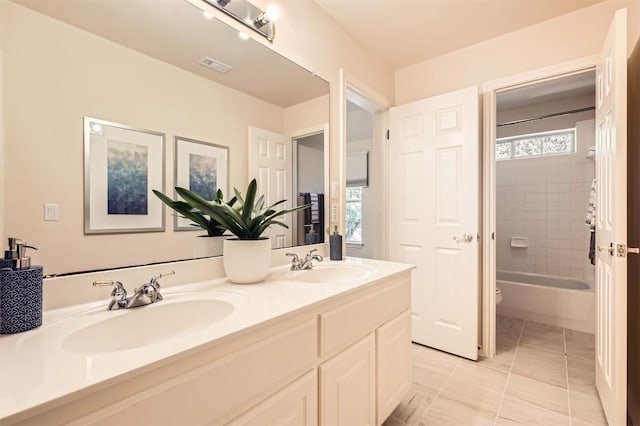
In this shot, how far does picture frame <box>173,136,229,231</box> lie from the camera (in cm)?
121

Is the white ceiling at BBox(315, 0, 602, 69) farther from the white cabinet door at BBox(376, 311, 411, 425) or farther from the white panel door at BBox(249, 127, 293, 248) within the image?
the white cabinet door at BBox(376, 311, 411, 425)

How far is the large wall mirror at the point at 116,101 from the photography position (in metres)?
0.86

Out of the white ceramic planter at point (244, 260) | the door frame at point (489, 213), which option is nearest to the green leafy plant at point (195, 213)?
the white ceramic planter at point (244, 260)

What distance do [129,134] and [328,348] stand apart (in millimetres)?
1048

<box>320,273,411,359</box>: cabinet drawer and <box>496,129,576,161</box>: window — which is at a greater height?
<box>496,129,576,161</box>: window

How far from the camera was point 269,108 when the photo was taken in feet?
5.32

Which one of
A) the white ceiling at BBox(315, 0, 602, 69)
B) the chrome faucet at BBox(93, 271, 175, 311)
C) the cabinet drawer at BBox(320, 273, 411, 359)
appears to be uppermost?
the white ceiling at BBox(315, 0, 602, 69)

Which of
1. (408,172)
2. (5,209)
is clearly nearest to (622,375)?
(408,172)

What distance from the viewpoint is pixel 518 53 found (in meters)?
2.18

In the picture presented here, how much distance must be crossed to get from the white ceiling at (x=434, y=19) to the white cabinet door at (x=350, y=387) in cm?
197

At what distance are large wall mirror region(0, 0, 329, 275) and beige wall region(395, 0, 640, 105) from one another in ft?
4.85

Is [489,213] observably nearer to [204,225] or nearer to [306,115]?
[306,115]

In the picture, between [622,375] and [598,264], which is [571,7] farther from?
[622,375]

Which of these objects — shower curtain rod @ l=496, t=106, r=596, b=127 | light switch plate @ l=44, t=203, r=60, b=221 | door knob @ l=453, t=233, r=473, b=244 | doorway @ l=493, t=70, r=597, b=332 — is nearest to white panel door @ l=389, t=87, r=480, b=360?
door knob @ l=453, t=233, r=473, b=244
